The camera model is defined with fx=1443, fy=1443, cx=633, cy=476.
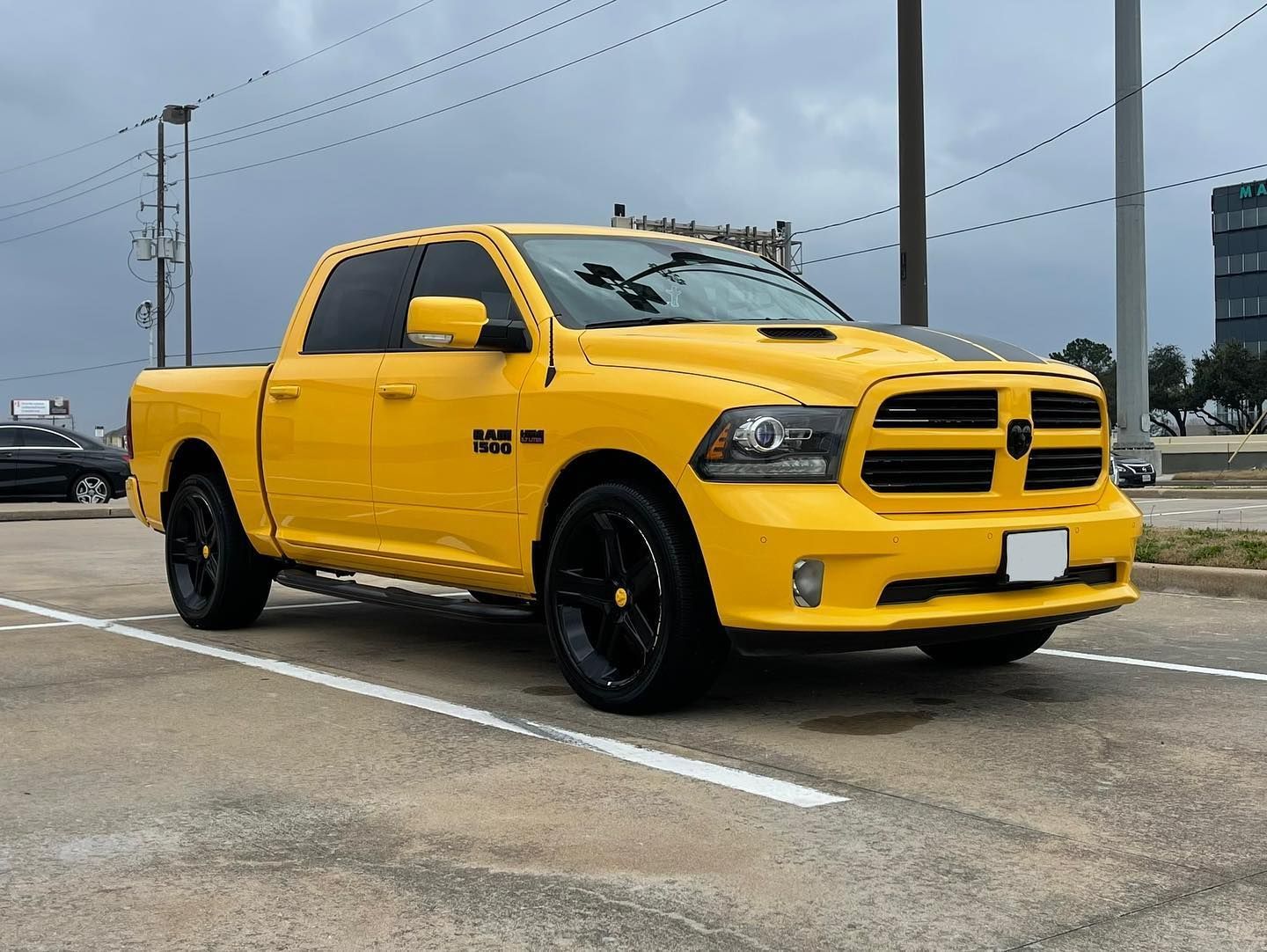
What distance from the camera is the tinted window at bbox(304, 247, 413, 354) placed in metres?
6.81

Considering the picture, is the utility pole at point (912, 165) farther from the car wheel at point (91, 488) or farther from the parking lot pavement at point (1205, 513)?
the car wheel at point (91, 488)

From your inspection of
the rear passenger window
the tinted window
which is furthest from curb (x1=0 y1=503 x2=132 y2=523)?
the rear passenger window

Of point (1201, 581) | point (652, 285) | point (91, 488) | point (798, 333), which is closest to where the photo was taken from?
point (798, 333)

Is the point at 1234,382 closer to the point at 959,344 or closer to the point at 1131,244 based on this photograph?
the point at 1131,244

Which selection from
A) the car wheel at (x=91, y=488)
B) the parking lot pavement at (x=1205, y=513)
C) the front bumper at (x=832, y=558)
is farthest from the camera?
the car wheel at (x=91, y=488)

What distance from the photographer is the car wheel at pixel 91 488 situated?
22.6 metres

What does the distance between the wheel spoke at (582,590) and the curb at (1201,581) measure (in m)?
4.67

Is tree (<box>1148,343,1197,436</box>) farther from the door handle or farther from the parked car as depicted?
the door handle

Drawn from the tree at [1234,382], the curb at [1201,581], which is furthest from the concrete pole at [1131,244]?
the tree at [1234,382]

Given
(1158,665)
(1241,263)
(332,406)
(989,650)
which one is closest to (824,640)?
(989,650)

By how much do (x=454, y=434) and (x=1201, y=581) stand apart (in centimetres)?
552

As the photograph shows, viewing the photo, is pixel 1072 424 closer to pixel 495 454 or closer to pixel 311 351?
pixel 495 454

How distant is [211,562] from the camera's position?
7.76m

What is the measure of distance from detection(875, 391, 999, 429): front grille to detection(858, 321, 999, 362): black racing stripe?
17cm
